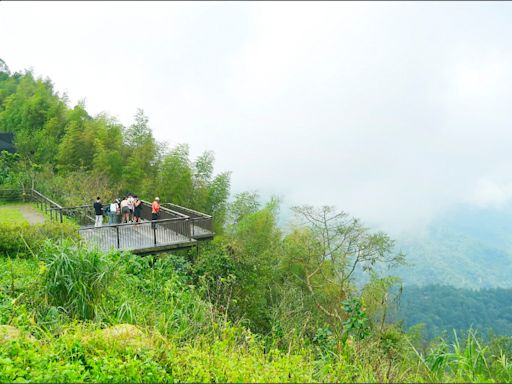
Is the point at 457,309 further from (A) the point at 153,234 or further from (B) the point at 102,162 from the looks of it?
(A) the point at 153,234

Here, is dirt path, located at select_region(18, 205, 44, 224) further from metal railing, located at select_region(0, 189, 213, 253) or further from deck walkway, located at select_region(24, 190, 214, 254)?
deck walkway, located at select_region(24, 190, 214, 254)

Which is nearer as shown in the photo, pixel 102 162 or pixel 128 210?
pixel 128 210

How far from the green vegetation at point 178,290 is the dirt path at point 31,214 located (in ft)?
3.36

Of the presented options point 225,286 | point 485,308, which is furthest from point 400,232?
point 225,286

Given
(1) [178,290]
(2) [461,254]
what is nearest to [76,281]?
(1) [178,290]

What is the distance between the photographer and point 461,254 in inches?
4370

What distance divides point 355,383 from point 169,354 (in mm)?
1670

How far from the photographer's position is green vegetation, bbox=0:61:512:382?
3.86 metres

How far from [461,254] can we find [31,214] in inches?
4533

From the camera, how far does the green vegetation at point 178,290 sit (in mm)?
3863

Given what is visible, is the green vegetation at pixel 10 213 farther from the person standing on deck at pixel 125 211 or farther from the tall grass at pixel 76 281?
the tall grass at pixel 76 281

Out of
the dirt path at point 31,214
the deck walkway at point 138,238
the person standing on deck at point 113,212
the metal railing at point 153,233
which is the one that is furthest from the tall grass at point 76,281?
the dirt path at point 31,214

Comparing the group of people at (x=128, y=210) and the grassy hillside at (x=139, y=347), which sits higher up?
the group of people at (x=128, y=210)

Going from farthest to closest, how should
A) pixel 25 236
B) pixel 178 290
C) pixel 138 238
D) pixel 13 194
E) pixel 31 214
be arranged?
1. pixel 13 194
2. pixel 31 214
3. pixel 138 238
4. pixel 25 236
5. pixel 178 290
